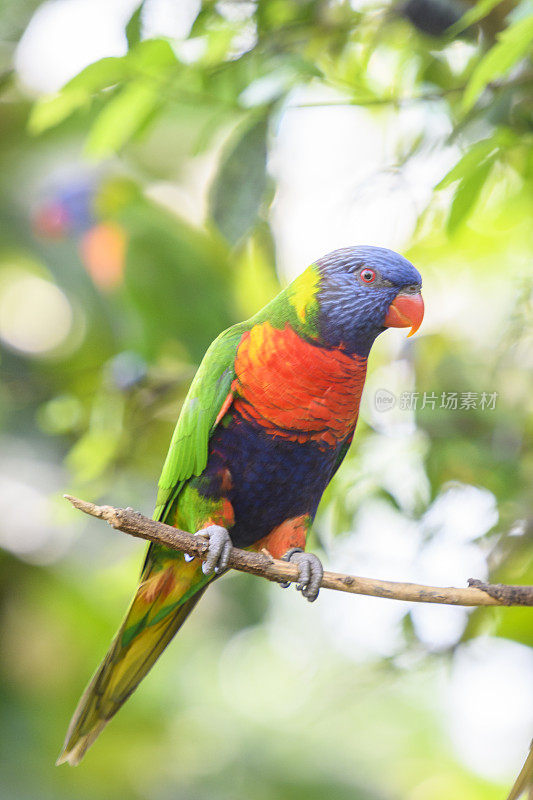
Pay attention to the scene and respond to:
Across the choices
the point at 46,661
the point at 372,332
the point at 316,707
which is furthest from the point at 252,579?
the point at 372,332

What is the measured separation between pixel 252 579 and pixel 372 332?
113 inches

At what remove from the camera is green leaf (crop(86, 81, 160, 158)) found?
165 centimetres

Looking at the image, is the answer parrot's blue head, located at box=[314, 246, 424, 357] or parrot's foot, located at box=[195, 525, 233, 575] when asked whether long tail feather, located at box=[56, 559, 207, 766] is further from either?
parrot's blue head, located at box=[314, 246, 424, 357]

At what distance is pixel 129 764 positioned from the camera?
5008 millimetres

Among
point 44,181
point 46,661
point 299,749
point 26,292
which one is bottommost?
point 299,749

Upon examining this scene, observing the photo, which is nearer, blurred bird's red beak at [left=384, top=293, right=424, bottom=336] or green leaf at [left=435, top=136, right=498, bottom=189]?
blurred bird's red beak at [left=384, top=293, right=424, bottom=336]

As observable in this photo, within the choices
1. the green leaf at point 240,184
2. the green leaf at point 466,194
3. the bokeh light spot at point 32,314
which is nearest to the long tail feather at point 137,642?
the green leaf at point 240,184

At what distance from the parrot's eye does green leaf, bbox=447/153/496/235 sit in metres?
0.32

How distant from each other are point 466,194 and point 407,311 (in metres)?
0.39

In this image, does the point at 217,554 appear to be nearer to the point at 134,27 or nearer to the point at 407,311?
the point at 407,311

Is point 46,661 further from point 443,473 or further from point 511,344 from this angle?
point 511,344

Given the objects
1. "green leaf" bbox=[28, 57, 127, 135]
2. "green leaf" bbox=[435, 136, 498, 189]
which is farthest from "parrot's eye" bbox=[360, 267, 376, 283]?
"green leaf" bbox=[28, 57, 127, 135]

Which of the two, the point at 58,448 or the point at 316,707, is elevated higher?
the point at 58,448

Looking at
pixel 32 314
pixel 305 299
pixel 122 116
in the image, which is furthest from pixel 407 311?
pixel 32 314
